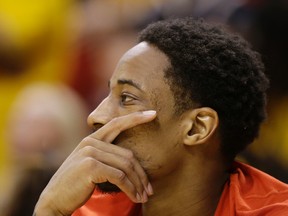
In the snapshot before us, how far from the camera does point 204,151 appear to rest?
8.83 feet

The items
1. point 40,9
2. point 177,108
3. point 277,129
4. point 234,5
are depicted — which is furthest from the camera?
point 40,9

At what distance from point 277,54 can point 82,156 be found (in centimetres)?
132

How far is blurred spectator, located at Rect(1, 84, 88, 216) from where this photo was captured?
346 cm

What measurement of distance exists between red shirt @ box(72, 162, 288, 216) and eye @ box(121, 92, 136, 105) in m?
0.43

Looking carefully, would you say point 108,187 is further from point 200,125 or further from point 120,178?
point 200,125

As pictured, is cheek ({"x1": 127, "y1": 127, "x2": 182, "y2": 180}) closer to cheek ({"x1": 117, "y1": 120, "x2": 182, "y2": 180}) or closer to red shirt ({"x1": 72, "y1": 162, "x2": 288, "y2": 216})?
cheek ({"x1": 117, "y1": 120, "x2": 182, "y2": 180})

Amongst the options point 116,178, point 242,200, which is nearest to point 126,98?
point 116,178

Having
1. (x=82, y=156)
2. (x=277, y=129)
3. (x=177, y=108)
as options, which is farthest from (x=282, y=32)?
(x=82, y=156)

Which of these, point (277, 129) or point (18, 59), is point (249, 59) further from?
point (18, 59)

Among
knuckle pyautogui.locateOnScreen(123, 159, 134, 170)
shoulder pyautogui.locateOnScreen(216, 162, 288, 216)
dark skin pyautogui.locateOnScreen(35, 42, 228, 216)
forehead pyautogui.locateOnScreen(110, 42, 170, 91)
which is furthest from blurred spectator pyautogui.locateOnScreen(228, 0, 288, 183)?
knuckle pyautogui.locateOnScreen(123, 159, 134, 170)

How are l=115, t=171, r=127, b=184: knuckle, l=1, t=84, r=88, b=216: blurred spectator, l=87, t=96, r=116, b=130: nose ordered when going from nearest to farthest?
l=115, t=171, r=127, b=184: knuckle
l=87, t=96, r=116, b=130: nose
l=1, t=84, r=88, b=216: blurred spectator

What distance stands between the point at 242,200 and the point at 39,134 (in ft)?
4.39

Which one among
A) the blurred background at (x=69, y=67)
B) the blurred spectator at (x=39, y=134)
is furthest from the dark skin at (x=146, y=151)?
the blurred spectator at (x=39, y=134)

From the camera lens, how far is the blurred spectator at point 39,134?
3461 millimetres
